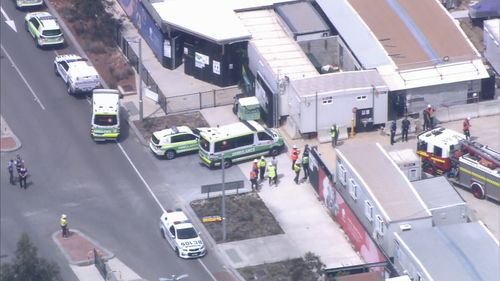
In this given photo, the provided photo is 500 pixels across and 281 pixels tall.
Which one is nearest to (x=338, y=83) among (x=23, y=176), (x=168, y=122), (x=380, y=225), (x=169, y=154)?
(x=168, y=122)

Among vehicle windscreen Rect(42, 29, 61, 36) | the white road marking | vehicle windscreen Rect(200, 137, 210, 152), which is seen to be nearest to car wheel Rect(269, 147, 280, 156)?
vehicle windscreen Rect(200, 137, 210, 152)

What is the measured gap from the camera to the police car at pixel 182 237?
8212 centimetres

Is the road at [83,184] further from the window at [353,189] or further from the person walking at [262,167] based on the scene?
the window at [353,189]

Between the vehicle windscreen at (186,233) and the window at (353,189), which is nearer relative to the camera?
the vehicle windscreen at (186,233)

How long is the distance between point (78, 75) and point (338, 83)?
15839 millimetres

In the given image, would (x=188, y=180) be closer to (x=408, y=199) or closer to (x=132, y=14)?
(x=408, y=199)

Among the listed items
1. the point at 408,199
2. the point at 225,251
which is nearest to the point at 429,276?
the point at 408,199

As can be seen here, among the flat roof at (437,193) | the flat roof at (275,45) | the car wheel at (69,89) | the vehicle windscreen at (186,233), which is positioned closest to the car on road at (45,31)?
the car wheel at (69,89)

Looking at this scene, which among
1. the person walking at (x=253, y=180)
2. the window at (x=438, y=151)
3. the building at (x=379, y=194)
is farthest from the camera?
the window at (x=438, y=151)

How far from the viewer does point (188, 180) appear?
90.2 metres

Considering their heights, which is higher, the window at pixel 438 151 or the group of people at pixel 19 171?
the window at pixel 438 151

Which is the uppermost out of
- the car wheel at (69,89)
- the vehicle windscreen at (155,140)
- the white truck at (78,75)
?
the white truck at (78,75)

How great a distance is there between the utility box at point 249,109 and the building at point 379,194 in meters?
10.4

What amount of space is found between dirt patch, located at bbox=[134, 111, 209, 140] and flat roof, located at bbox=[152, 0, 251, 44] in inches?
195
